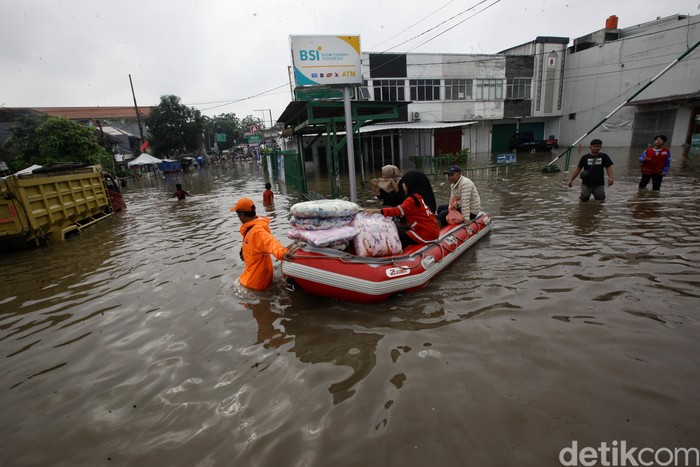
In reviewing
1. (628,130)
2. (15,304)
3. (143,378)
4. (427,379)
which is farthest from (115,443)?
(628,130)

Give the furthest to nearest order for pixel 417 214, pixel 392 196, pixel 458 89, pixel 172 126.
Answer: pixel 172 126, pixel 458 89, pixel 392 196, pixel 417 214

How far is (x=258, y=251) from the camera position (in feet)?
14.8

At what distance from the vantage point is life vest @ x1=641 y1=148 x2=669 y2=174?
27.3ft

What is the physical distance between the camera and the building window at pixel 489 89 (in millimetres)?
28953

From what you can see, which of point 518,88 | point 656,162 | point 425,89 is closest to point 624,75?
point 518,88

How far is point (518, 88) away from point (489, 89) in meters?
2.88

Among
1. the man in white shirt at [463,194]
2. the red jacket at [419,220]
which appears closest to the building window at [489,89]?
the man in white shirt at [463,194]

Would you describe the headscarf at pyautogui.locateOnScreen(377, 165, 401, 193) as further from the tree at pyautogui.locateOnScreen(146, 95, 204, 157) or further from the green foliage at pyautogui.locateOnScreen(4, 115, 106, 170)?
the tree at pyautogui.locateOnScreen(146, 95, 204, 157)

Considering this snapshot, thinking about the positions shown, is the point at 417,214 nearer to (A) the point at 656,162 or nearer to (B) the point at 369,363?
(B) the point at 369,363

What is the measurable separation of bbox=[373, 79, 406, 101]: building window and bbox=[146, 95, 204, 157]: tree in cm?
2604

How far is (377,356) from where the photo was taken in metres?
3.27

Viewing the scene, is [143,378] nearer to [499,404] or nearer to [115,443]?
[115,443]

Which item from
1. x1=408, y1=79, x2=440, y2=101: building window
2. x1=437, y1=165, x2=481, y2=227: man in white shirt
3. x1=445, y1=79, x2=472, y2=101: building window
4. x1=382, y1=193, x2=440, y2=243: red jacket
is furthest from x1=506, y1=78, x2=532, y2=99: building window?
x1=382, y1=193, x2=440, y2=243: red jacket

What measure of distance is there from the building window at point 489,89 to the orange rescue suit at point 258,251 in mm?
29717
